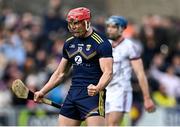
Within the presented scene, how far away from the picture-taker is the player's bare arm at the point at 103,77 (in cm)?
1041

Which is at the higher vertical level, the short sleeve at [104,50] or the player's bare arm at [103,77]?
the short sleeve at [104,50]

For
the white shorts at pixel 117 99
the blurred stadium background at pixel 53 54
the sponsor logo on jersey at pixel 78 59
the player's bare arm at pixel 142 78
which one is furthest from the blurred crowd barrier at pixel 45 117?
the sponsor logo on jersey at pixel 78 59

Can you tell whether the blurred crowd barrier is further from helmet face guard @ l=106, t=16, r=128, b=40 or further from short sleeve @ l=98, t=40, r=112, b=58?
short sleeve @ l=98, t=40, r=112, b=58

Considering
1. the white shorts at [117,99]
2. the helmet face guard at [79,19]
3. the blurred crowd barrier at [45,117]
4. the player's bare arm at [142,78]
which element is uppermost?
the helmet face guard at [79,19]

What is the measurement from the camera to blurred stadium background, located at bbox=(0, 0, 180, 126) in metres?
17.4

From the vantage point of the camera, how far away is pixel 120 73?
43.2 ft

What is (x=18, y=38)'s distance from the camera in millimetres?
19125

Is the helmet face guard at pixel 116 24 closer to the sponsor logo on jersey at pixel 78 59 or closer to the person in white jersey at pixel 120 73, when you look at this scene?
the person in white jersey at pixel 120 73

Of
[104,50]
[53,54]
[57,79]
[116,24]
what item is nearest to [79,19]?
[104,50]

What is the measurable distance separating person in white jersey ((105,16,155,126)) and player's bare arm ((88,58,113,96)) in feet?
7.74

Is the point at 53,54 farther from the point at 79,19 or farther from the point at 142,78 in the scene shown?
the point at 79,19

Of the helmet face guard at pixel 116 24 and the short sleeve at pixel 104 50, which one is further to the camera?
the helmet face guard at pixel 116 24

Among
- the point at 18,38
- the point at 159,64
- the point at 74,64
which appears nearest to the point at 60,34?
the point at 18,38

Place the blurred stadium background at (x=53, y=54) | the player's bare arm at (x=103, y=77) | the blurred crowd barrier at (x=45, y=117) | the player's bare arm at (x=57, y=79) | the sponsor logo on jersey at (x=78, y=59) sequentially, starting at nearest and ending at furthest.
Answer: the player's bare arm at (x=103, y=77) → the sponsor logo on jersey at (x=78, y=59) → the player's bare arm at (x=57, y=79) → the blurred crowd barrier at (x=45, y=117) → the blurred stadium background at (x=53, y=54)
